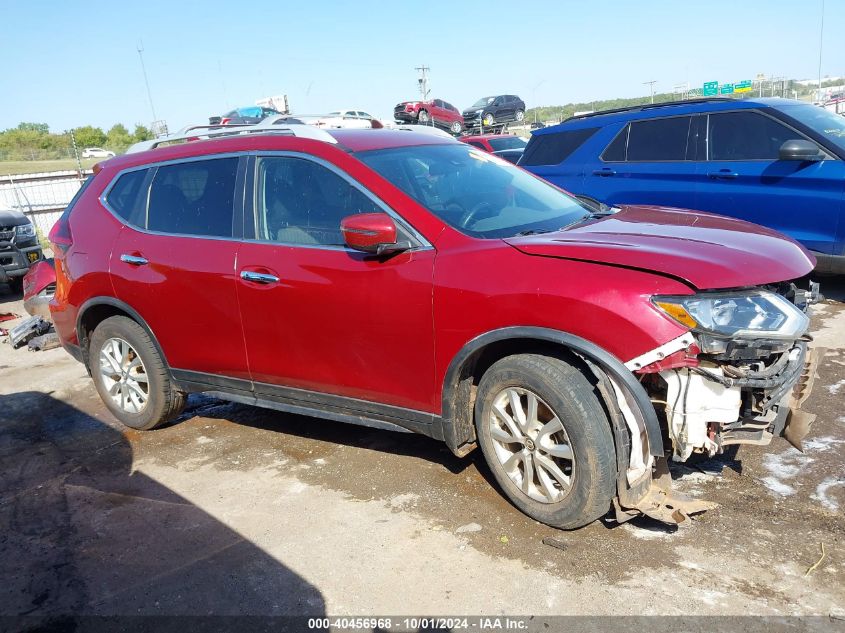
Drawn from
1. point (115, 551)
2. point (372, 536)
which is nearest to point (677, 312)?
point (372, 536)

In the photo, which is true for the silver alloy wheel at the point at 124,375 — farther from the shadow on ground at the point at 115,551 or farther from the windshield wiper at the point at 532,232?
the windshield wiper at the point at 532,232

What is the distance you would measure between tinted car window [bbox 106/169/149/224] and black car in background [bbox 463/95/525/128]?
29.2m

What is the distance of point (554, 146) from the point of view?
8008mm

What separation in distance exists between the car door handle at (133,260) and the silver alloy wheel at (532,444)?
2.56m

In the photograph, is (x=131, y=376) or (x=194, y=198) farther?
(x=131, y=376)

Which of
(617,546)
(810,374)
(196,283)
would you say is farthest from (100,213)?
(810,374)

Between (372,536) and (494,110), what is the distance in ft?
105

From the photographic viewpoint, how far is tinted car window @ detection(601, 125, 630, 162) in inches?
287

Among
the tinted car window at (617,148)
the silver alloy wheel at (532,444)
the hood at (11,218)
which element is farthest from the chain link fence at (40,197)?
the silver alloy wheel at (532,444)

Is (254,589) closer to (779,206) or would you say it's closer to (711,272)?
(711,272)

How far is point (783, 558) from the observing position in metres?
2.89

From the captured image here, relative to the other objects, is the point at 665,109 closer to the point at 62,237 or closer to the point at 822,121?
the point at 822,121

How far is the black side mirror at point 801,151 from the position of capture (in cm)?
596

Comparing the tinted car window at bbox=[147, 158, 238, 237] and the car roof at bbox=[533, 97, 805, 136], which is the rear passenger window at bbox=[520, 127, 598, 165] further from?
the tinted car window at bbox=[147, 158, 238, 237]
